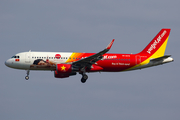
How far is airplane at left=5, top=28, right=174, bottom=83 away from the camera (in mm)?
57938

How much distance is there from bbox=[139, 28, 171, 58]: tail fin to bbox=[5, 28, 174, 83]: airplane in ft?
1.30

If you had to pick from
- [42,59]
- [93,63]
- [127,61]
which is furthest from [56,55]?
[127,61]

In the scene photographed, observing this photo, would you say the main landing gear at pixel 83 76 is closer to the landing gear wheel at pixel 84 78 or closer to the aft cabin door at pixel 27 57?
the landing gear wheel at pixel 84 78

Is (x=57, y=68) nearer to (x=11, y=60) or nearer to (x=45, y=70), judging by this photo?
(x=45, y=70)

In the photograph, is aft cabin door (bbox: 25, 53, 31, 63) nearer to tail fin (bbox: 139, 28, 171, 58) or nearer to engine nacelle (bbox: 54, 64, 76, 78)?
engine nacelle (bbox: 54, 64, 76, 78)

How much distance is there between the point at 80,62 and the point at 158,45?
1520 centimetres

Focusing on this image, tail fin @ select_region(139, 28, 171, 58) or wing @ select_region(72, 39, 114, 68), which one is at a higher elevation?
tail fin @ select_region(139, 28, 171, 58)

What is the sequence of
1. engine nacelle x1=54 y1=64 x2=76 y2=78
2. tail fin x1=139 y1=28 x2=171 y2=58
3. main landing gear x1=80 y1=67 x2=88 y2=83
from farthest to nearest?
1. tail fin x1=139 y1=28 x2=171 y2=58
2. main landing gear x1=80 y1=67 x2=88 y2=83
3. engine nacelle x1=54 y1=64 x2=76 y2=78

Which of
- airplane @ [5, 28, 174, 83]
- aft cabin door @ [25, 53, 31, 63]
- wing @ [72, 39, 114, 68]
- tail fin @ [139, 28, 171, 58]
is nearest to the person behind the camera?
wing @ [72, 39, 114, 68]

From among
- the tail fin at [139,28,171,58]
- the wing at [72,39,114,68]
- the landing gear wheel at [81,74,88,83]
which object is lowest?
the landing gear wheel at [81,74,88,83]

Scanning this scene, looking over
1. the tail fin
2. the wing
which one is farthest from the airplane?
the tail fin

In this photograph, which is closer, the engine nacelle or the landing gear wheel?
the engine nacelle

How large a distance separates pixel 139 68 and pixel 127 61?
2.63m

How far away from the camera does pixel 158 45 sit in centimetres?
6438
